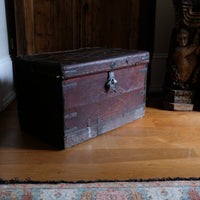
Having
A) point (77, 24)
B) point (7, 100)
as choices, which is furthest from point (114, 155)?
point (77, 24)

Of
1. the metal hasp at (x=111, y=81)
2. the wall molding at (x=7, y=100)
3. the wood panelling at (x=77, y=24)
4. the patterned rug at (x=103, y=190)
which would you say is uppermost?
the wood panelling at (x=77, y=24)

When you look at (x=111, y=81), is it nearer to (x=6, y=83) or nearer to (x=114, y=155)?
(x=114, y=155)

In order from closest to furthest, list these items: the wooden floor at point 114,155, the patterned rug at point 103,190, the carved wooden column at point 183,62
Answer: the patterned rug at point 103,190 < the wooden floor at point 114,155 < the carved wooden column at point 183,62

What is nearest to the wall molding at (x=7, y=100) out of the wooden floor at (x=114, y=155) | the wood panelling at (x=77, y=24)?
the wooden floor at (x=114, y=155)

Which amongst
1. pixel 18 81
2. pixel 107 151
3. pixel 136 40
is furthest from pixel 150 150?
pixel 136 40

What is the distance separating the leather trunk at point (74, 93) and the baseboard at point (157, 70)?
826 millimetres

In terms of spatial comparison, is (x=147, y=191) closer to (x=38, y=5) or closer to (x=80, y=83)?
(x=80, y=83)

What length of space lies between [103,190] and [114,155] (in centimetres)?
33

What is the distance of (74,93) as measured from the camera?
1.42 metres

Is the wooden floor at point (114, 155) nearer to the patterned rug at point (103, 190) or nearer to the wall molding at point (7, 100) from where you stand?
the patterned rug at point (103, 190)

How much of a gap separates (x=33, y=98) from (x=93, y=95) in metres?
0.34

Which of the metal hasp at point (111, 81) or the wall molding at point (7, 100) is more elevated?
the metal hasp at point (111, 81)

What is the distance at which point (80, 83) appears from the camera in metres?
1.45

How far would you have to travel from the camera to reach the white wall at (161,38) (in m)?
2.43
